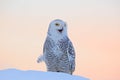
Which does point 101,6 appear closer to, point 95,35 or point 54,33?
point 95,35

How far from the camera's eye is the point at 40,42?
1.98 metres

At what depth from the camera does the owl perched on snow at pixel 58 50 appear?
46.3 inches

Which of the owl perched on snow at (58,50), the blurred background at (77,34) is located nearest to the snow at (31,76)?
the owl perched on snow at (58,50)

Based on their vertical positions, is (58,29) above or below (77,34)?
above

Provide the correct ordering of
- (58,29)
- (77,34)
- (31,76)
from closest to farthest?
(31,76) → (58,29) → (77,34)

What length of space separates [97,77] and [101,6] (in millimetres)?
557

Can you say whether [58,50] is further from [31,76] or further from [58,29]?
[31,76]

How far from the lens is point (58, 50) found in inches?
46.6

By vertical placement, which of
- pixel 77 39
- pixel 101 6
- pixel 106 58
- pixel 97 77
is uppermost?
pixel 101 6

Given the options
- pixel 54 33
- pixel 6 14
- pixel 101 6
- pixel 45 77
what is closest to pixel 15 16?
pixel 6 14

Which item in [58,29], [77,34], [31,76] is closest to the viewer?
[31,76]

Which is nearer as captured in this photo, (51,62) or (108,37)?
(51,62)

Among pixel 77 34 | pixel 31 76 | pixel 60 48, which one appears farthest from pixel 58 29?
pixel 77 34

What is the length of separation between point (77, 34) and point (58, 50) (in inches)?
32.2
